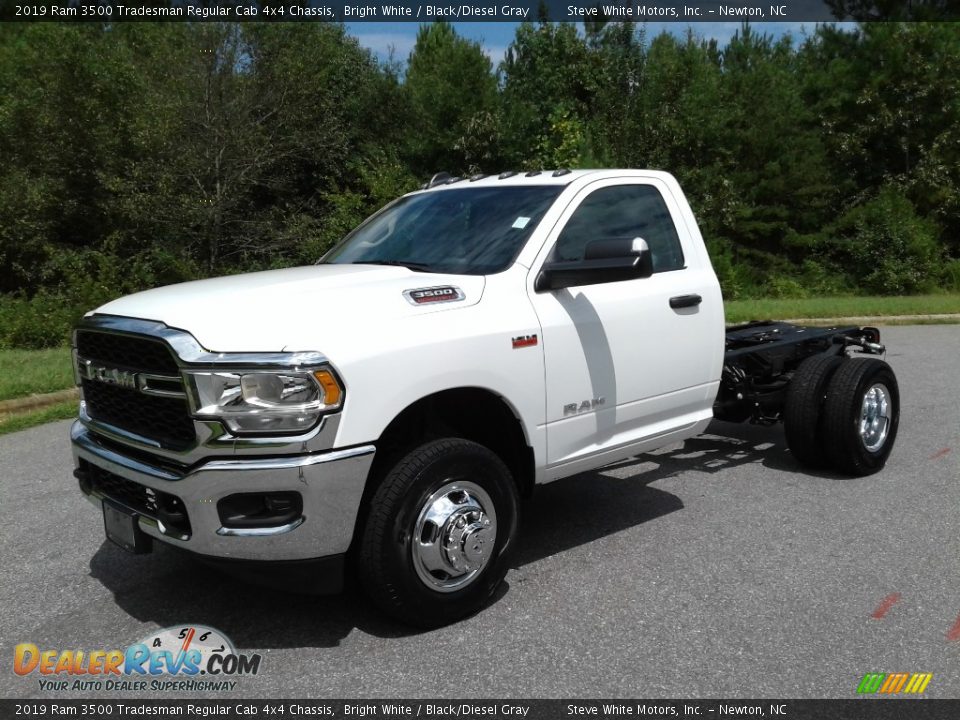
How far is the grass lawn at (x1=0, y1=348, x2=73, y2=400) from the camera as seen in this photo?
9484mm

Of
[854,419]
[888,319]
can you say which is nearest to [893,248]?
[888,319]

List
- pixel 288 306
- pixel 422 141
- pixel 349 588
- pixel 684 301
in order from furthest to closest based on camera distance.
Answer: pixel 422 141, pixel 684 301, pixel 349 588, pixel 288 306

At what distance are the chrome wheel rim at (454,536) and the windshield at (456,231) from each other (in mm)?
1125

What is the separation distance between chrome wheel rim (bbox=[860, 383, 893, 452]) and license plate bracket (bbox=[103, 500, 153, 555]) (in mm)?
4710

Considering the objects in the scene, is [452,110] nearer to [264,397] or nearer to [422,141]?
[422,141]

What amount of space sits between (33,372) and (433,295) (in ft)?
27.0

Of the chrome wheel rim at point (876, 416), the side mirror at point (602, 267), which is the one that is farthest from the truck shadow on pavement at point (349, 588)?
the side mirror at point (602, 267)

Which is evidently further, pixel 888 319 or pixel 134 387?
pixel 888 319

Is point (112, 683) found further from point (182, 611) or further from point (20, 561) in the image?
point (20, 561)

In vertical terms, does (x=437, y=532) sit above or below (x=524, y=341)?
below

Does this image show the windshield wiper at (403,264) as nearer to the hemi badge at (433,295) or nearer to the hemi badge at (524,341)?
the hemi badge at (433,295)

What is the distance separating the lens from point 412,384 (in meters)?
3.78

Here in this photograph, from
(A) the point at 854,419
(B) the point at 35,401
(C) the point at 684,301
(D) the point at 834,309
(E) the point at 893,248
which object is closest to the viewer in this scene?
(C) the point at 684,301

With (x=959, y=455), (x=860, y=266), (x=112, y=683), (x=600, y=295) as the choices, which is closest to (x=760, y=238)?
(x=860, y=266)
